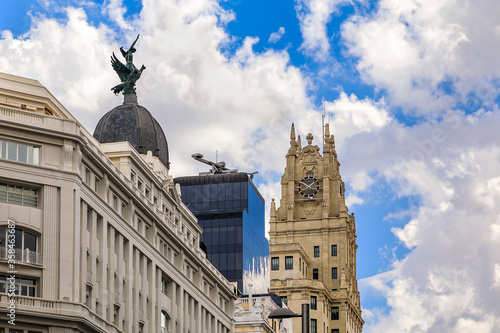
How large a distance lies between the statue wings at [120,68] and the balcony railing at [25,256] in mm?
34945

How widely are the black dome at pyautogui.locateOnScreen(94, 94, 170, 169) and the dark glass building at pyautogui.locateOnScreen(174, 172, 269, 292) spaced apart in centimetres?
6940

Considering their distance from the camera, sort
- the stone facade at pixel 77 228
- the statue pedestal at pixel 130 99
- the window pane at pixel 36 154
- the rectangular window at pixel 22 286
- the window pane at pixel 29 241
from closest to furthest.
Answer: the rectangular window at pixel 22 286
the stone facade at pixel 77 228
the window pane at pixel 29 241
the window pane at pixel 36 154
the statue pedestal at pixel 130 99

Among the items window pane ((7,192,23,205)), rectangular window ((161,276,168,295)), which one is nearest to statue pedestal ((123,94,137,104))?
rectangular window ((161,276,168,295))

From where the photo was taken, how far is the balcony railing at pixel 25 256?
83400 mm

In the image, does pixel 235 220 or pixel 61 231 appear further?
pixel 235 220

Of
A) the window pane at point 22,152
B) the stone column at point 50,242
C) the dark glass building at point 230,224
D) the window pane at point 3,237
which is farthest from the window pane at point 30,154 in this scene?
the dark glass building at point 230,224

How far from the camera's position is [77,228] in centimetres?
8756

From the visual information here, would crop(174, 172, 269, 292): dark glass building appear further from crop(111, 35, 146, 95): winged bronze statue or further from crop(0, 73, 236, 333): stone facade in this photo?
crop(0, 73, 236, 333): stone facade

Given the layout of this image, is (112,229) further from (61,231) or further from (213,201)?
(213,201)

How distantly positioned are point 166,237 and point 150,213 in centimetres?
582

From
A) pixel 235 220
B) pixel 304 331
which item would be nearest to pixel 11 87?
pixel 304 331

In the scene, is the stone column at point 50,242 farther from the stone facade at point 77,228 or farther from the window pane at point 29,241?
the window pane at point 29,241

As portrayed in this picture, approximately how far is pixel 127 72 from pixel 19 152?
3105cm

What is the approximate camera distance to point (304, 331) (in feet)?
293
